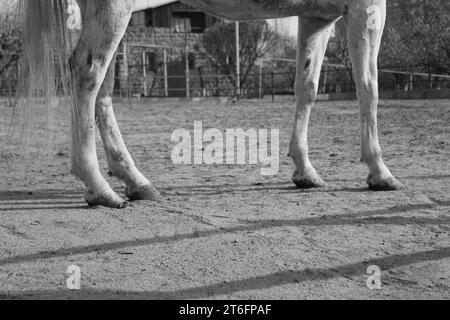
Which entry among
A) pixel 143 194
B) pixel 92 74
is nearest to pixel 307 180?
pixel 143 194

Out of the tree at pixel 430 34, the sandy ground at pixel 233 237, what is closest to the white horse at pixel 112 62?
the sandy ground at pixel 233 237

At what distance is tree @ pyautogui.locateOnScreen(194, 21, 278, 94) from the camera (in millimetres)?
43500

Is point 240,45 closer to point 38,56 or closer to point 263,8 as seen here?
point 263,8

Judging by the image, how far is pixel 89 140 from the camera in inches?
184

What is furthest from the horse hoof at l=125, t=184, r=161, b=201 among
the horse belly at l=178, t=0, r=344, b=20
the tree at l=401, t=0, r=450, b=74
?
the tree at l=401, t=0, r=450, b=74

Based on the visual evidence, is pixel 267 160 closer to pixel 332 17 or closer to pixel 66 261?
pixel 332 17

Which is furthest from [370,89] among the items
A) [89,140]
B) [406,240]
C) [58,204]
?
[58,204]

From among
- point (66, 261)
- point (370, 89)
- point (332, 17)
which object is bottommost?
point (66, 261)

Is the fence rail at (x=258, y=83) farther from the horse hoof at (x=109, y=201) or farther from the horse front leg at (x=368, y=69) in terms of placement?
the horse hoof at (x=109, y=201)

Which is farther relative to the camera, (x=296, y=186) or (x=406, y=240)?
(x=296, y=186)

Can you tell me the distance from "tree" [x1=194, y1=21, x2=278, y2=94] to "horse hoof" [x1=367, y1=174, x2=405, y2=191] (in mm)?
37571

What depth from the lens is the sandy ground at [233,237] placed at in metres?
2.94

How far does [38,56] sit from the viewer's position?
4848 millimetres

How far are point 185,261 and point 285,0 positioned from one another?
98.0 inches
